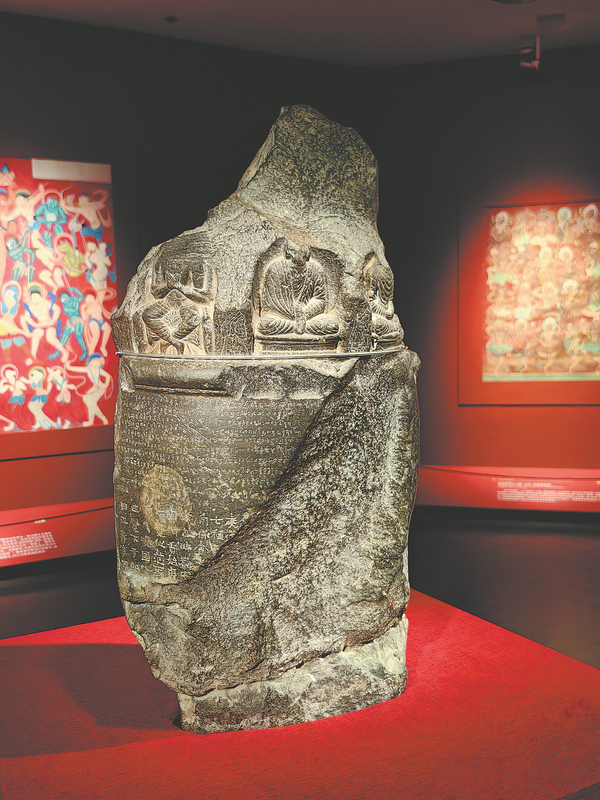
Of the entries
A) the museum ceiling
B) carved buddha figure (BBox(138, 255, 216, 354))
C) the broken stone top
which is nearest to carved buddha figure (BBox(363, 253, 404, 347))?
the broken stone top

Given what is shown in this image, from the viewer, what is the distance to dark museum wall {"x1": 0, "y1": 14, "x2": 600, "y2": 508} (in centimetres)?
426

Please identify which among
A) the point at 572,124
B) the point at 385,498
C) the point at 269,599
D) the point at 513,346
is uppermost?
the point at 572,124

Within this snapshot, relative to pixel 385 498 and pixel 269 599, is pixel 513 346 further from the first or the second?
pixel 269 599

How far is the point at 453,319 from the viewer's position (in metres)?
5.22

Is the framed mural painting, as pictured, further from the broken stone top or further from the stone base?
the stone base

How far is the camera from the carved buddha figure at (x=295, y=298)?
8.20 feet

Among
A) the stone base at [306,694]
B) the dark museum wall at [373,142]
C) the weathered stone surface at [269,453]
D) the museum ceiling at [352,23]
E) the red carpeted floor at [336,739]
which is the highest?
the museum ceiling at [352,23]

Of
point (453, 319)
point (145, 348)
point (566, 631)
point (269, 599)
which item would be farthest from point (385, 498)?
point (453, 319)

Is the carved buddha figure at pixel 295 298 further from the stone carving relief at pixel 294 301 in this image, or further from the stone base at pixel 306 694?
the stone base at pixel 306 694

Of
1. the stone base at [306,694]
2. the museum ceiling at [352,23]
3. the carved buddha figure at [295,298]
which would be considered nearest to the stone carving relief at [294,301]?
the carved buddha figure at [295,298]

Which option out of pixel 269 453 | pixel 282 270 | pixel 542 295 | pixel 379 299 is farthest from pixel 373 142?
pixel 269 453

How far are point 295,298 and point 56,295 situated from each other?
237 cm

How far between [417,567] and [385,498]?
1656 mm

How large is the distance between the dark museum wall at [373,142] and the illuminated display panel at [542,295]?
17cm
